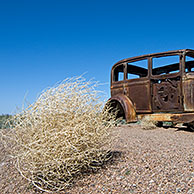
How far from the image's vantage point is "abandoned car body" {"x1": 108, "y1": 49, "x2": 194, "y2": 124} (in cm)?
622

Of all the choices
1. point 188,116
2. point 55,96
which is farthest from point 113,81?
point 55,96

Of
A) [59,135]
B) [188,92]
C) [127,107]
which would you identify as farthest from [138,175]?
[127,107]

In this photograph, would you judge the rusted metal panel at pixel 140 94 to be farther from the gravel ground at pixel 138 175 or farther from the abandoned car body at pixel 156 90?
the gravel ground at pixel 138 175

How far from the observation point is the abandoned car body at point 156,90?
6.22 m

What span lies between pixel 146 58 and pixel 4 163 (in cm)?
500

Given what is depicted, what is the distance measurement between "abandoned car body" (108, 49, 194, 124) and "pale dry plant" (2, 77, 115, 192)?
3509 mm

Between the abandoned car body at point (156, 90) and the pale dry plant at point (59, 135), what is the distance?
11.5 ft

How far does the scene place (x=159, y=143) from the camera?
442cm

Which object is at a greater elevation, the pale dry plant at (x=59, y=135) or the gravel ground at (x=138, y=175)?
the pale dry plant at (x=59, y=135)

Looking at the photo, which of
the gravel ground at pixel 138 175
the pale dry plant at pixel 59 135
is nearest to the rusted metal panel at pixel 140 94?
the gravel ground at pixel 138 175

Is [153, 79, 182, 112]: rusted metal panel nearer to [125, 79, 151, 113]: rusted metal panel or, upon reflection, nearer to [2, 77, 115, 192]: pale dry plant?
[125, 79, 151, 113]: rusted metal panel

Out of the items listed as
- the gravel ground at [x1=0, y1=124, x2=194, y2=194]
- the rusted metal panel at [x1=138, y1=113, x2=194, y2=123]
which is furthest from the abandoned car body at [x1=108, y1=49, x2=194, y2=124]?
the gravel ground at [x1=0, y1=124, x2=194, y2=194]

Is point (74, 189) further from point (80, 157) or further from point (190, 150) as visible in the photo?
point (190, 150)

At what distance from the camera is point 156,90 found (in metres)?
6.76
